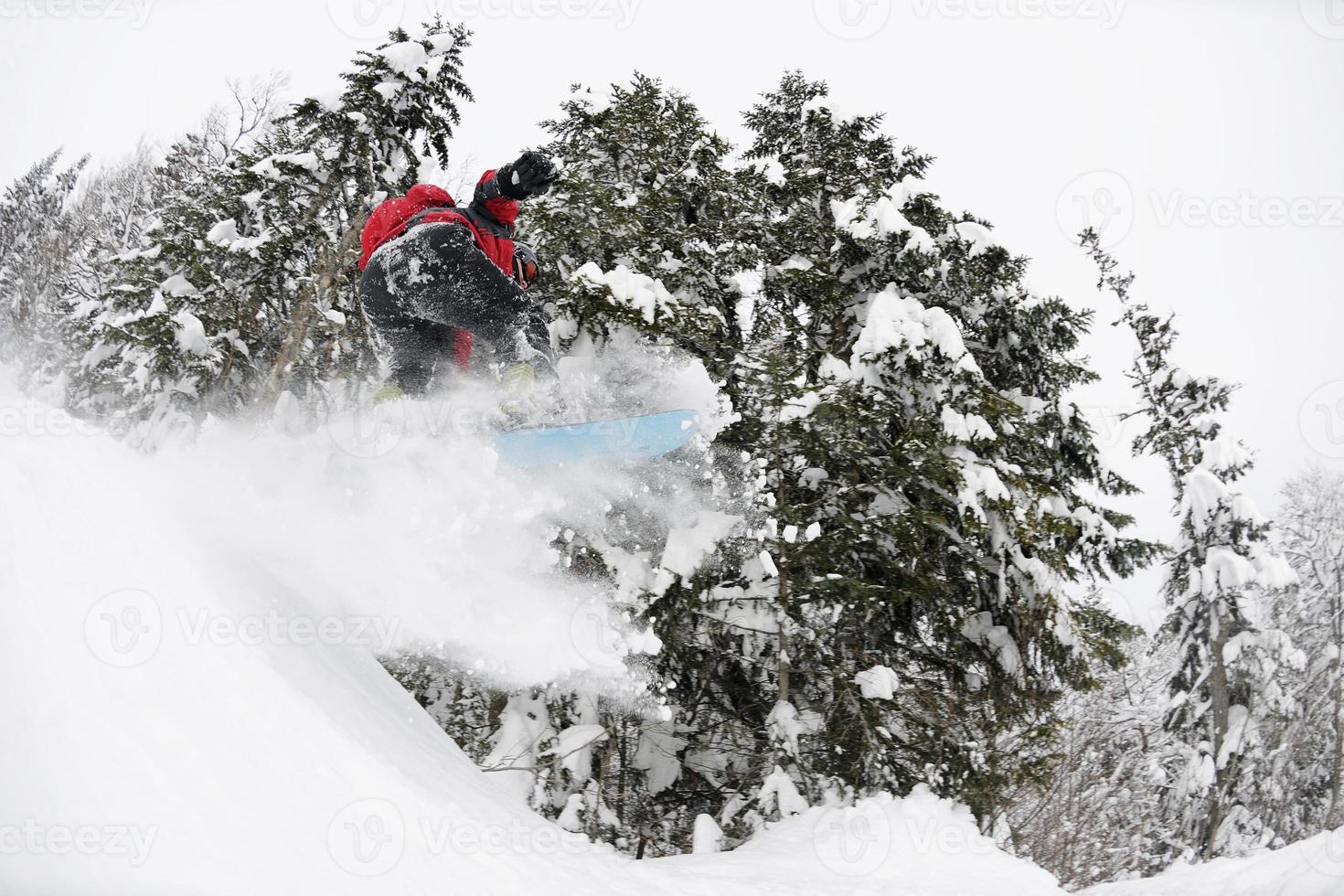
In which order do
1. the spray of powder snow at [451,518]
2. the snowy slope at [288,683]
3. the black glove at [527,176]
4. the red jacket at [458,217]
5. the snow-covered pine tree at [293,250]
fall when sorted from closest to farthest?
the snowy slope at [288,683] → the black glove at [527,176] → the red jacket at [458,217] → the spray of powder snow at [451,518] → the snow-covered pine tree at [293,250]

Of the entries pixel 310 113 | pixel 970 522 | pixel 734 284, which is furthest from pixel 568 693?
pixel 310 113

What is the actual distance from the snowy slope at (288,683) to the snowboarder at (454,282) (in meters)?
0.68

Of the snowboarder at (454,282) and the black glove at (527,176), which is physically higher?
the black glove at (527,176)

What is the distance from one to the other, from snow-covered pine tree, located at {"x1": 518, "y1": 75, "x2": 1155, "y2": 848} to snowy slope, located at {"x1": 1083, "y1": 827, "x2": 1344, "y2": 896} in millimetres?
1224

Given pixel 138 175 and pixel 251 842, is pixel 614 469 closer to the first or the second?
pixel 251 842

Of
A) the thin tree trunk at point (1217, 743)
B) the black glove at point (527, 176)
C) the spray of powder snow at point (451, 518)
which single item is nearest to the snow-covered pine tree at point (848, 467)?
the spray of powder snow at point (451, 518)

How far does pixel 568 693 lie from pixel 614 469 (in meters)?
2.04

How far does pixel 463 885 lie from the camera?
264cm

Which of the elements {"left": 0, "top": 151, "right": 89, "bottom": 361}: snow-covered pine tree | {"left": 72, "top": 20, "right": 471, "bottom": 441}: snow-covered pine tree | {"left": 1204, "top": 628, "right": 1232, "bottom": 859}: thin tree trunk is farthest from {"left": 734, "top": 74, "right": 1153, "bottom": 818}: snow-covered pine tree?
{"left": 0, "top": 151, "right": 89, "bottom": 361}: snow-covered pine tree

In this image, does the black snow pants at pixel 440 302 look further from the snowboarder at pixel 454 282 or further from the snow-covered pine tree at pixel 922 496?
the snow-covered pine tree at pixel 922 496

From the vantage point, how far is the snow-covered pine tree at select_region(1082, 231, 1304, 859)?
10875 millimetres

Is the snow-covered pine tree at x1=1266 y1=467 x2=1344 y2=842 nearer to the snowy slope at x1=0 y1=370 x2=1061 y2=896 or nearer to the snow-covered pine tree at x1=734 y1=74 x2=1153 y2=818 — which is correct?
the snow-covered pine tree at x1=734 y1=74 x2=1153 y2=818

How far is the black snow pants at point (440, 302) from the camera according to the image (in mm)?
4578

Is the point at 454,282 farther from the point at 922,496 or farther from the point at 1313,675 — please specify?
the point at 1313,675
